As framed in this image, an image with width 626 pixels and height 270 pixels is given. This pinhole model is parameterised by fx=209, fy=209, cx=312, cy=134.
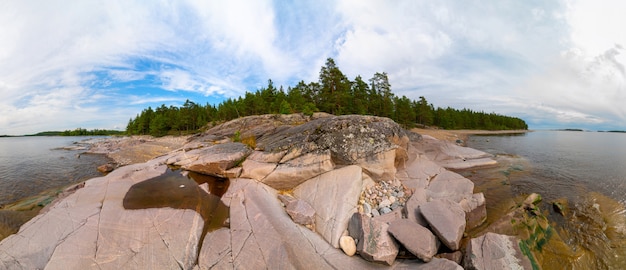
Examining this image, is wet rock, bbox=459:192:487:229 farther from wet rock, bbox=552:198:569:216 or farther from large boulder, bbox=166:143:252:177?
large boulder, bbox=166:143:252:177

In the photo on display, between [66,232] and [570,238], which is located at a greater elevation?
[66,232]

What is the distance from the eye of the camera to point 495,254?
20.2 feet

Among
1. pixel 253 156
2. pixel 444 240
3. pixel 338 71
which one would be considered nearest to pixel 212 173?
pixel 253 156

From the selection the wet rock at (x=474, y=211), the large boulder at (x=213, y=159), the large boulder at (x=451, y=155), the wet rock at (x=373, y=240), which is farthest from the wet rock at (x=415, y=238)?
the large boulder at (x=451, y=155)

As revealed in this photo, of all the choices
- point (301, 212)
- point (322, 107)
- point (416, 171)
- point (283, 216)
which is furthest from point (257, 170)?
point (322, 107)

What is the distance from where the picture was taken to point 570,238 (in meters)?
7.93

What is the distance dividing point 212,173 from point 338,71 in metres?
44.1

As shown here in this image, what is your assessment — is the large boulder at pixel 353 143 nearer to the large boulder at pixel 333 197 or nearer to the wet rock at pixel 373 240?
the large boulder at pixel 333 197

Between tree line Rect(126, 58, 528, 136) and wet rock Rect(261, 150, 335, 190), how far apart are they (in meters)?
27.2

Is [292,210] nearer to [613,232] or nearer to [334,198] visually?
[334,198]

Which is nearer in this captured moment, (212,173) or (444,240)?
(444,240)

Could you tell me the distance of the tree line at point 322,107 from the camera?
5144cm

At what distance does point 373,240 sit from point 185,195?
25.8 feet

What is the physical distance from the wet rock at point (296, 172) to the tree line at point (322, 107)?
1071 inches
